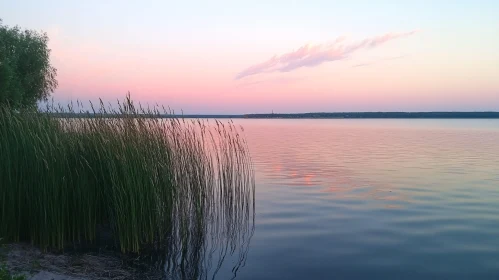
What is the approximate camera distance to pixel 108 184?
736 centimetres

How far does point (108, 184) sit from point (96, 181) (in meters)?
0.22

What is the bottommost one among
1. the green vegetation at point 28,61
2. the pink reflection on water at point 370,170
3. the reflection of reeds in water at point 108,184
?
the pink reflection on water at point 370,170

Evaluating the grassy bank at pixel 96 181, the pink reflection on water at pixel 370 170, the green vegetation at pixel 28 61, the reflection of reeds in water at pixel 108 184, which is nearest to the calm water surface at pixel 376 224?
the pink reflection on water at pixel 370 170

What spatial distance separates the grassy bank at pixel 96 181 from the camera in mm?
6980

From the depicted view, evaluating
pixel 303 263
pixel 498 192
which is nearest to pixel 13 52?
pixel 303 263

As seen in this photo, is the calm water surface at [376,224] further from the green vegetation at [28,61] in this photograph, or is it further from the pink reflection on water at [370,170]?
the green vegetation at [28,61]

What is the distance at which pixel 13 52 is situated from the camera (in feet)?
69.6

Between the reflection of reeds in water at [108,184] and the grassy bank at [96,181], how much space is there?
2cm

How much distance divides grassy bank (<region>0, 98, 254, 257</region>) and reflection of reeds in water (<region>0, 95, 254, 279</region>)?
0.02 m

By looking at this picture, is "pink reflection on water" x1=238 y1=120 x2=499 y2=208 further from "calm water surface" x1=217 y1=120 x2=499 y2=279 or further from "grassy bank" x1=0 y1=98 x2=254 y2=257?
"grassy bank" x1=0 y1=98 x2=254 y2=257

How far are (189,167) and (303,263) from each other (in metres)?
3.02

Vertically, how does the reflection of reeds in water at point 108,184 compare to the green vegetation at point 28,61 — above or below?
below

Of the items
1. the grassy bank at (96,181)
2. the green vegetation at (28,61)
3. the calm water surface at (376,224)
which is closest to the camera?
the grassy bank at (96,181)

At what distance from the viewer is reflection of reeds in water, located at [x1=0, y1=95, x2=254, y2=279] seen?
275 inches
